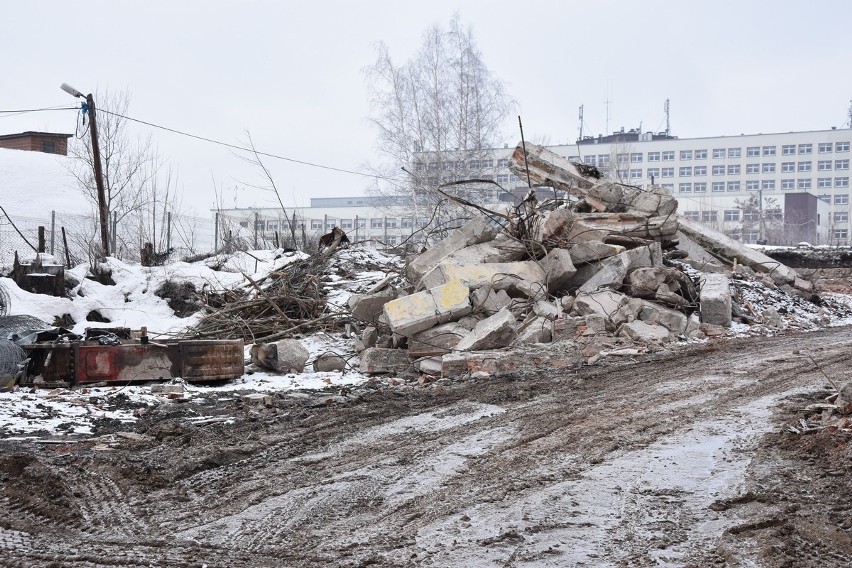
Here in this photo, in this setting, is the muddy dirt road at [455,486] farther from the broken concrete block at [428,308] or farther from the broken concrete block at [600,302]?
the broken concrete block at [600,302]

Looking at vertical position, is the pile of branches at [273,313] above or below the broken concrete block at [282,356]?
above

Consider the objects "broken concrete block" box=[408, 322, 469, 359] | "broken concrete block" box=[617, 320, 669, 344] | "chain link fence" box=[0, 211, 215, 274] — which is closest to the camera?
"broken concrete block" box=[408, 322, 469, 359]

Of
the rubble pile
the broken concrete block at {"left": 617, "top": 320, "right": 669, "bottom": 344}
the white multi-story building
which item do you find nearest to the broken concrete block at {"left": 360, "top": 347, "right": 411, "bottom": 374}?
the rubble pile

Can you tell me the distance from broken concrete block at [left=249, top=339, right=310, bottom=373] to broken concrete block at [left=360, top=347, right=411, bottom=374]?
84cm

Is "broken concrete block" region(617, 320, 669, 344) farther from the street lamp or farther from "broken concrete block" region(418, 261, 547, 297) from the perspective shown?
the street lamp

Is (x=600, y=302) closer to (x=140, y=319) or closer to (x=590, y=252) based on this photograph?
(x=590, y=252)

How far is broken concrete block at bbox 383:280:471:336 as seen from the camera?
991 cm

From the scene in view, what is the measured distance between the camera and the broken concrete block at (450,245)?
1172 centimetres

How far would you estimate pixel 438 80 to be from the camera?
3052cm

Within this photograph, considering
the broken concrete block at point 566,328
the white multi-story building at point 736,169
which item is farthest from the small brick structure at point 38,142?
the broken concrete block at point 566,328

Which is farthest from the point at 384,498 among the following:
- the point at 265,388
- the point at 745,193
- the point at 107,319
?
the point at 745,193

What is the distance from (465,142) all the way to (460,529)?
2700 cm

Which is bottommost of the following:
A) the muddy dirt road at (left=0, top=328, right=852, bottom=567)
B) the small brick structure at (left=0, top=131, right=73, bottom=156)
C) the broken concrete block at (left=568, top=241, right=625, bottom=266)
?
the muddy dirt road at (left=0, top=328, right=852, bottom=567)

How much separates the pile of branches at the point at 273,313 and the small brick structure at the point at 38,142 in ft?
113
